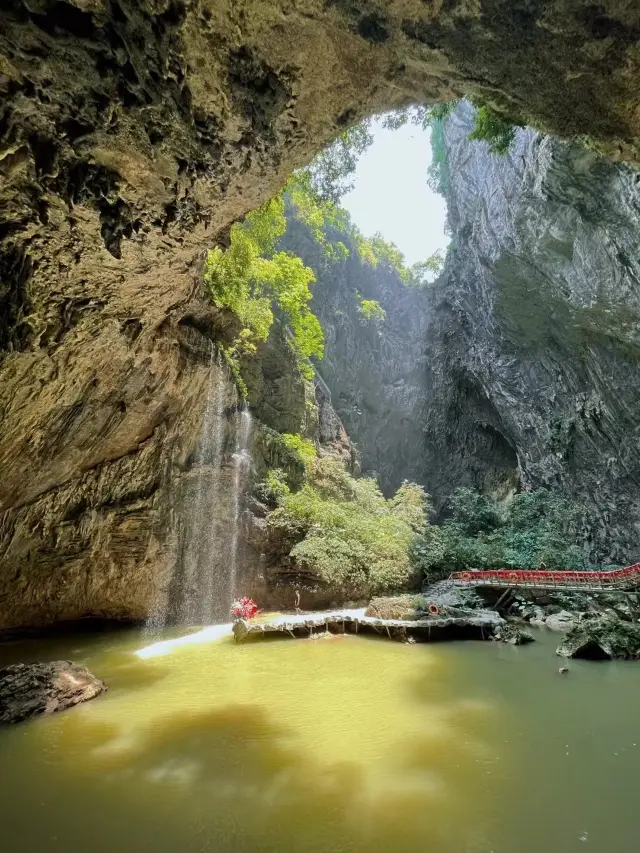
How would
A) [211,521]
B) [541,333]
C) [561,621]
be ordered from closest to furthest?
1. [561,621]
2. [211,521]
3. [541,333]

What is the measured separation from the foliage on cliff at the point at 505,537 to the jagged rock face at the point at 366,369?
636 centimetres

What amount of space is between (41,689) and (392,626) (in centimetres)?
668

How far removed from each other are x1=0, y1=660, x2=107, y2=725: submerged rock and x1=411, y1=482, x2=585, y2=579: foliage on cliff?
10.6m

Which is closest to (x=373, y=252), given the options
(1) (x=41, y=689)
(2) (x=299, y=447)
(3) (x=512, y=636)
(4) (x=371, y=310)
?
(4) (x=371, y=310)

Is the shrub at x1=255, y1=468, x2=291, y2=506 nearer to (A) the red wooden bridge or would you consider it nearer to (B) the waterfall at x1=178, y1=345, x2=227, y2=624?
(B) the waterfall at x1=178, y1=345, x2=227, y2=624

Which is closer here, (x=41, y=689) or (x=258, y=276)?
(x=41, y=689)

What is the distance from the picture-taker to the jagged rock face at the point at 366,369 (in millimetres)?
25531

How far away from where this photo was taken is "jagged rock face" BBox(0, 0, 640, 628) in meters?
3.47

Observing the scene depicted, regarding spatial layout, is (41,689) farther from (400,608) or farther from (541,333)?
(541,333)

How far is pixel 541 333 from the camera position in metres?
16.7

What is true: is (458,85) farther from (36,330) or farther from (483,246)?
(483,246)

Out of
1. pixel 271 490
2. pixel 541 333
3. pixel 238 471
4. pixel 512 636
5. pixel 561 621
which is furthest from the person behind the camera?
pixel 541 333

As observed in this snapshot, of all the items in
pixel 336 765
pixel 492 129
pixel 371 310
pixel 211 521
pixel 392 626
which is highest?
pixel 371 310

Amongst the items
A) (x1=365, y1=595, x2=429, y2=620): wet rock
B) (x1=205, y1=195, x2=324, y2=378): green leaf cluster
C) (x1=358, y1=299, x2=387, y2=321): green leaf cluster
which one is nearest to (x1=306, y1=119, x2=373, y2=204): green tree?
(x1=205, y1=195, x2=324, y2=378): green leaf cluster
